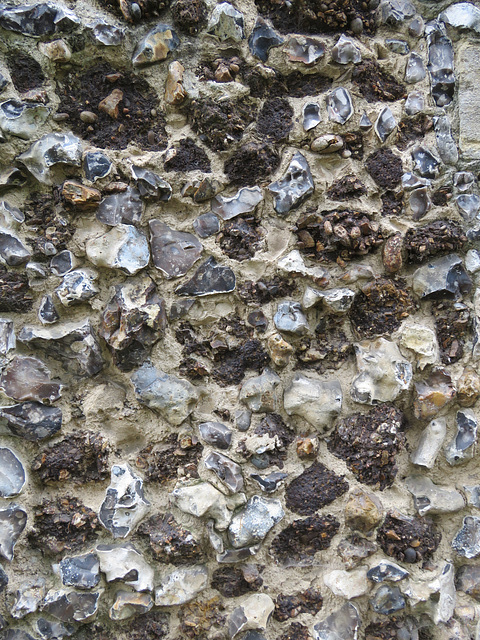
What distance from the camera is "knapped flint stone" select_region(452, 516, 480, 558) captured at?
36.9 inches

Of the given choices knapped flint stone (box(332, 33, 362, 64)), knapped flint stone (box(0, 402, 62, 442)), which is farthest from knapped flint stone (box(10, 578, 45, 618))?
knapped flint stone (box(332, 33, 362, 64))

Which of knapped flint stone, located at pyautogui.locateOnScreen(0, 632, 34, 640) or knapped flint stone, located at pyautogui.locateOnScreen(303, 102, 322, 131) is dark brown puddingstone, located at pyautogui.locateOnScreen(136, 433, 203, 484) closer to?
knapped flint stone, located at pyautogui.locateOnScreen(0, 632, 34, 640)

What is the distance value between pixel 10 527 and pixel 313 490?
1.75 ft

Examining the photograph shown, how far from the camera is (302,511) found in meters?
0.93

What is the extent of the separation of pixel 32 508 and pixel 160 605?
281 millimetres

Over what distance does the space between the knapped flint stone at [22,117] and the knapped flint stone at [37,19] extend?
0.12 meters

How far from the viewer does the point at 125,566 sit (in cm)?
87

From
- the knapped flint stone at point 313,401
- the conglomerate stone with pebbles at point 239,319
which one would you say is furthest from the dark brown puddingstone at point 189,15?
the knapped flint stone at point 313,401

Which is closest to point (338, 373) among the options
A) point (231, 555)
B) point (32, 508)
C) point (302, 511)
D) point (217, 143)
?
point (302, 511)

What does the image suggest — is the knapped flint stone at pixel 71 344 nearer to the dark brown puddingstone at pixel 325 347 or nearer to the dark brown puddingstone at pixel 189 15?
the dark brown puddingstone at pixel 325 347

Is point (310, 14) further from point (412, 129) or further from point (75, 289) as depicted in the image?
point (75, 289)

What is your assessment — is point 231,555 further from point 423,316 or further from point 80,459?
point 423,316

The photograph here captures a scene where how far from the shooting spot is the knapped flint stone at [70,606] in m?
0.85

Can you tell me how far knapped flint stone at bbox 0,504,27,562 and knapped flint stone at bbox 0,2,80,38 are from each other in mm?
815
